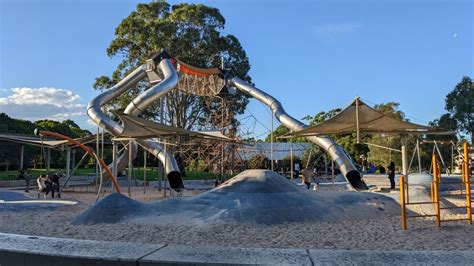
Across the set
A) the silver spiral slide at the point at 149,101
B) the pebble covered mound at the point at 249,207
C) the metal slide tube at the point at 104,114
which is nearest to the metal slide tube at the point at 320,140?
the silver spiral slide at the point at 149,101

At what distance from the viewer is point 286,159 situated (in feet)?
156

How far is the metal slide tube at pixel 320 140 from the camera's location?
1895 centimetres

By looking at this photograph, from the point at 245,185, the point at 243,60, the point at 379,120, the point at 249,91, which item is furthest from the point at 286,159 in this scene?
the point at 245,185

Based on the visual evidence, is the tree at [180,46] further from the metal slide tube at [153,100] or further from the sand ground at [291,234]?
the sand ground at [291,234]

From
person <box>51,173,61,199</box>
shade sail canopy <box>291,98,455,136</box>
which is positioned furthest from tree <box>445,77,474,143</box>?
person <box>51,173,61,199</box>

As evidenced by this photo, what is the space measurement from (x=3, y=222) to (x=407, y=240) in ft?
27.2

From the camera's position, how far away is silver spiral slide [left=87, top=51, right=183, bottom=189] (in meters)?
20.3

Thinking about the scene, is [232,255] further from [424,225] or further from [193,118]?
[193,118]

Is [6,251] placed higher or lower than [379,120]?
lower

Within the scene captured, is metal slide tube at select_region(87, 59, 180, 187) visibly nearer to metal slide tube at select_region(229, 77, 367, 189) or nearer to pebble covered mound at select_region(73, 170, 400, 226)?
metal slide tube at select_region(229, 77, 367, 189)

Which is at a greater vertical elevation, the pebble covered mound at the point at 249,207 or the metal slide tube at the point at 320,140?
the metal slide tube at the point at 320,140

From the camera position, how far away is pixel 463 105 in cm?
4872

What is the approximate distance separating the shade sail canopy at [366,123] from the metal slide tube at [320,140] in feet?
7.14

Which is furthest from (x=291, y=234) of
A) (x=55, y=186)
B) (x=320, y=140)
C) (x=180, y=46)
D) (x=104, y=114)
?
(x=180, y=46)
